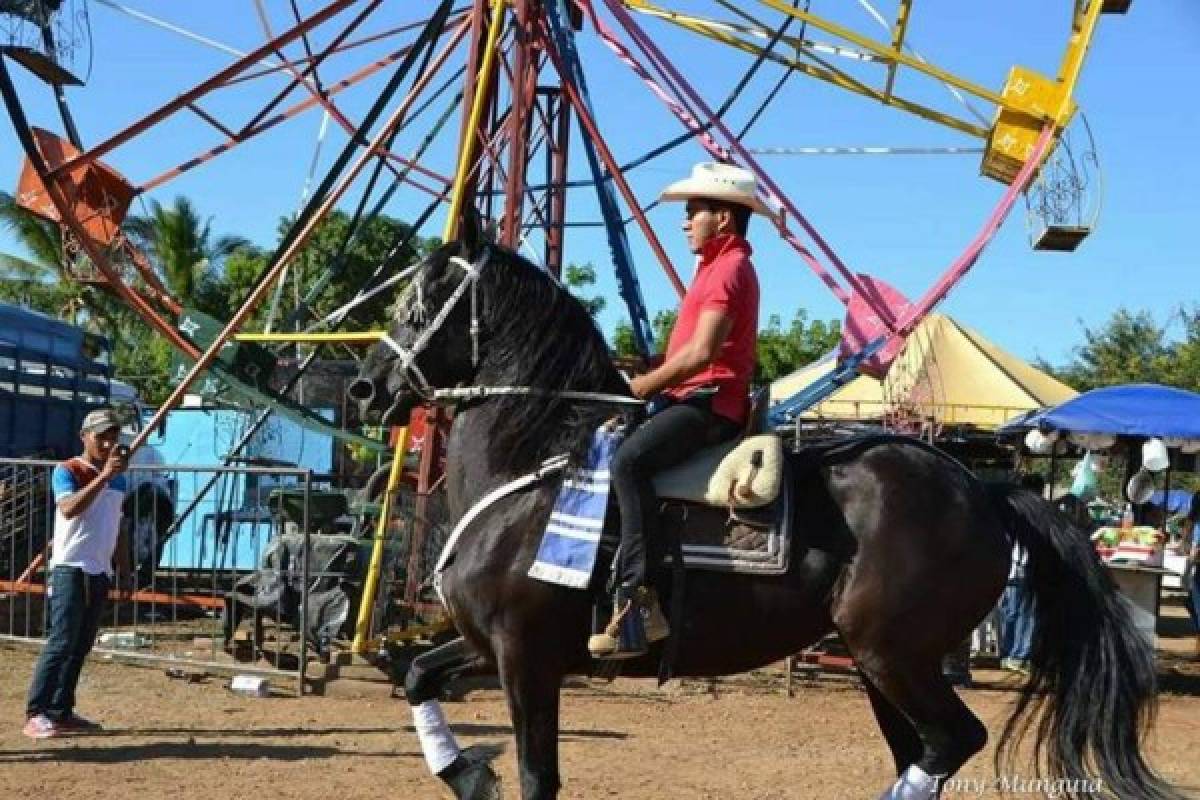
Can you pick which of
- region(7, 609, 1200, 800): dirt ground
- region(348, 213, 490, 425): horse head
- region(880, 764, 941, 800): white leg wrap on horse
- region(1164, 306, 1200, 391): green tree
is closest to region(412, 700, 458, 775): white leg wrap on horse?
region(7, 609, 1200, 800): dirt ground

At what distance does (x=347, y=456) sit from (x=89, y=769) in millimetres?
14385

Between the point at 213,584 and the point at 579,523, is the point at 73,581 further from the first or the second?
the point at 579,523

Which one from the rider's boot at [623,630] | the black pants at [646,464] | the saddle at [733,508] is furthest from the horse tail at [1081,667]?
the rider's boot at [623,630]

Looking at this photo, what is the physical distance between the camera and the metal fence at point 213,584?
35.5ft

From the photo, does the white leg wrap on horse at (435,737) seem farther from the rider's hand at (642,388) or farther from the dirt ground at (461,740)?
the rider's hand at (642,388)

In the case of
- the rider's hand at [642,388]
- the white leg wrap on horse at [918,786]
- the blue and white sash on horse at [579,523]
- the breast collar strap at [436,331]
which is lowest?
the white leg wrap on horse at [918,786]

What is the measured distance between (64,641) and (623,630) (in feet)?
14.7

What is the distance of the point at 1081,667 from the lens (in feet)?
18.8

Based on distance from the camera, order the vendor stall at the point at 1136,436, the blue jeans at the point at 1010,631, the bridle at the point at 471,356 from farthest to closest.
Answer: the vendor stall at the point at 1136,436 → the blue jeans at the point at 1010,631 → the bridle at the point at 471,356

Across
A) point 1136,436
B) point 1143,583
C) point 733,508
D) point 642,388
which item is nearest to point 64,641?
point 642,388

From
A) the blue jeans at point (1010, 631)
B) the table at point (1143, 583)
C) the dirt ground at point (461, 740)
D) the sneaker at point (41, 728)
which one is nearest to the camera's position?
the dirt ground at point (461, 740)

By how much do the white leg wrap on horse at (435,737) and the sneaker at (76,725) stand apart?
139 inches

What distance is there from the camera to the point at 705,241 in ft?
18.9

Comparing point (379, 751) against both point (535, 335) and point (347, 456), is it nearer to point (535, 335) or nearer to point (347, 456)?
point (535, 335)
